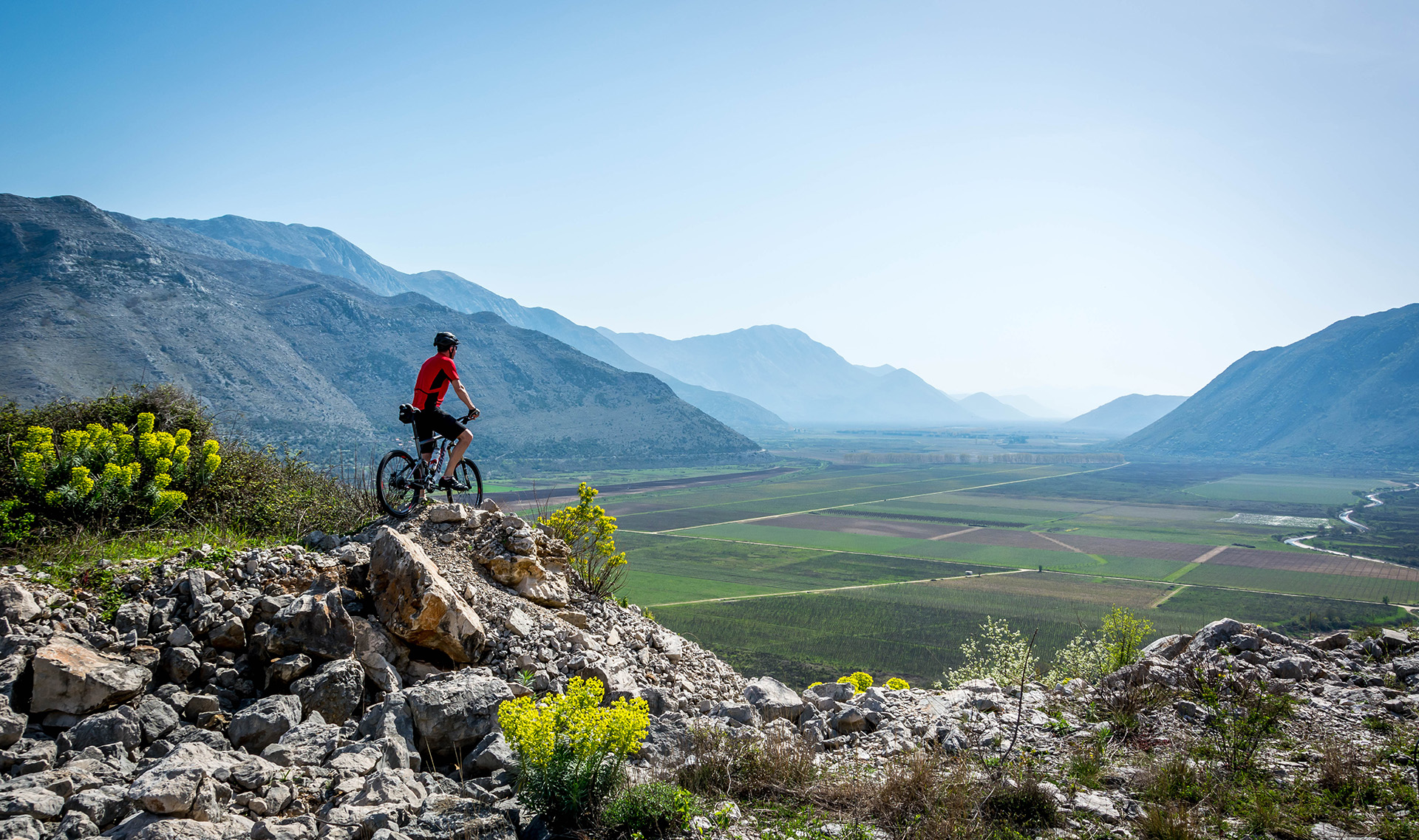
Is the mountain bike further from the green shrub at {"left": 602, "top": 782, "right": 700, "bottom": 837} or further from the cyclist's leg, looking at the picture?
the green shrub at {"left": 602, "top": 782, "right": 700, "bottom": 837}

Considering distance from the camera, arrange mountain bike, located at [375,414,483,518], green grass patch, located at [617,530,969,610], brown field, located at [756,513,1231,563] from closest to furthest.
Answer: mountain bike, located at [375,414,483,518]
green grass patch, located at [617,530,969,610]
brown field, located at [756,513,1231,563]

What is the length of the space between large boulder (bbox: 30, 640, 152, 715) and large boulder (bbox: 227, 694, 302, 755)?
1020 mm

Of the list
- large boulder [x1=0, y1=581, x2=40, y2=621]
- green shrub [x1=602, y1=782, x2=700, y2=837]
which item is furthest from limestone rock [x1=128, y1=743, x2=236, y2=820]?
green shrub [x1=602, y1=782, x2=700, y2=837]

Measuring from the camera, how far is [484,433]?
5143 inches

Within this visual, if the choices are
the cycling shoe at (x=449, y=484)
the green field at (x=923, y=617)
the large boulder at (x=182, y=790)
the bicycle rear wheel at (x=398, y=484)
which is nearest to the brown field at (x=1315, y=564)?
the green field at (x=923, y=617)

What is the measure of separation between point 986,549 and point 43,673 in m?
87.9

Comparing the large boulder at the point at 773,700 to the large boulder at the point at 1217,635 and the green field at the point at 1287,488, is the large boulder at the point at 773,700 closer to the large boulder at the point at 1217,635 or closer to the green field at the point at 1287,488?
the large boulder at the point at 1217,635

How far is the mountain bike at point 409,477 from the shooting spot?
11.4 meters

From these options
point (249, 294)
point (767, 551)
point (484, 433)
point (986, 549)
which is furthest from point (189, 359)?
point (986, 549)

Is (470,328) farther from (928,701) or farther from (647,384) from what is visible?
(928,701)

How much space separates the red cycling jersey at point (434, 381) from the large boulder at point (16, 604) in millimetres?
4955

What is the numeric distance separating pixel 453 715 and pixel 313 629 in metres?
2.12

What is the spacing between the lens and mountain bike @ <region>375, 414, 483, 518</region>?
37.4ft

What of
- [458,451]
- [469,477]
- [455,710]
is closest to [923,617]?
[469,477]
